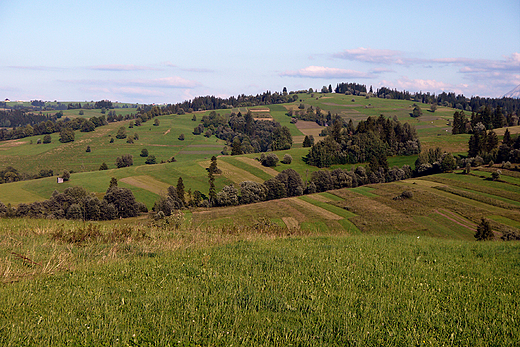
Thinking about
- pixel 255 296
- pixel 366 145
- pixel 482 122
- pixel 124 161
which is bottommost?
pixel 124 161

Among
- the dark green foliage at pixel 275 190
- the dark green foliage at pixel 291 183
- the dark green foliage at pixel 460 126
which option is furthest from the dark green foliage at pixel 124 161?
the dark green foliage at pixel 460 126

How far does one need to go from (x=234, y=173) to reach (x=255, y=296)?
392 ft

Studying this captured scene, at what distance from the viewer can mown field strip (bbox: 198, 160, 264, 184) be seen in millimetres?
122562

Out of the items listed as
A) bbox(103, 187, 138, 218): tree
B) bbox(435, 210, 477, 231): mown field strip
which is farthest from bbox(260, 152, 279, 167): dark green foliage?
bbox(435, 210, 477, 231): mown field strip

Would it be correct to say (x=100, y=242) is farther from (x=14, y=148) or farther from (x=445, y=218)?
(x=14, y=148)

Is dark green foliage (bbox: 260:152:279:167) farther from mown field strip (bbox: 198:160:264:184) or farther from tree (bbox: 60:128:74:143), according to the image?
tree (bbox: 60:128:74:143)

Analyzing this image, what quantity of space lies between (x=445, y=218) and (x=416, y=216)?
18.9 feet

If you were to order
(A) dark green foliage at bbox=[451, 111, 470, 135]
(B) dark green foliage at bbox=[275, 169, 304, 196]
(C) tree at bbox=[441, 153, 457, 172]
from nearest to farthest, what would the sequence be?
(C) tree at bbox=[441, 153, 457, 172] < (B) dark green foliage at bbox=[275, 169, 304, 196] < (A) dark green foliage at bbox=[451, 111, 470, 135]

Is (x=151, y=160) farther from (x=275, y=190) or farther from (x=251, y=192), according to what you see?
(x=275, y=190)

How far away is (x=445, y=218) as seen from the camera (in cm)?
7106

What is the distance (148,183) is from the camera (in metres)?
115

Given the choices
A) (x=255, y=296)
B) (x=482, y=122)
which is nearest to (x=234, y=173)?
(x=255, y=296)

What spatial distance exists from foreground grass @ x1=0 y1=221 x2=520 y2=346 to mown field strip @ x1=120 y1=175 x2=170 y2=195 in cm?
9770

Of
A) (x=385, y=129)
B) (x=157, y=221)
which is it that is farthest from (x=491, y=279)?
(x=385, y=129)
